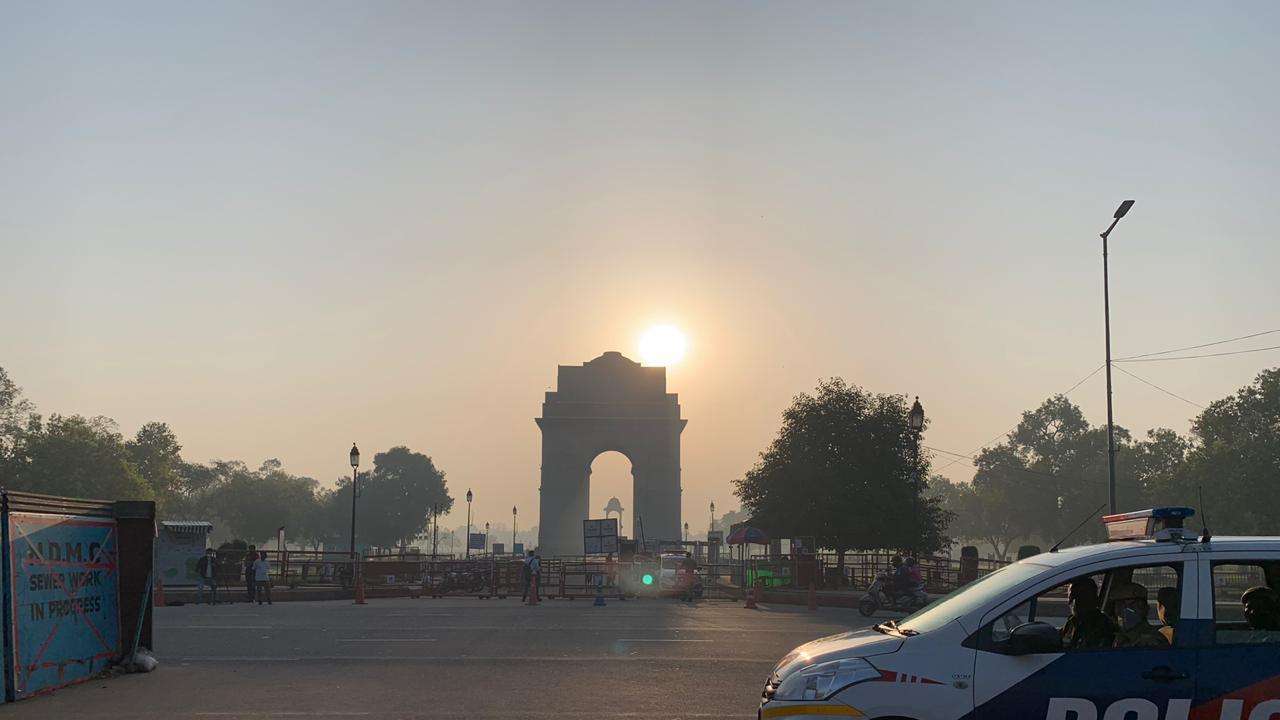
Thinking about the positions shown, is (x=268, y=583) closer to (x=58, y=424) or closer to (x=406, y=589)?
(x=406, y=589)

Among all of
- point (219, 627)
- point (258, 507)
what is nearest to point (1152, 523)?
point (219, 627)

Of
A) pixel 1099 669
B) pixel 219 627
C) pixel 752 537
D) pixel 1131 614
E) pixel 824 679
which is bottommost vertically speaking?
pixel 219 627

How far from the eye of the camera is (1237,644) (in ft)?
21.5

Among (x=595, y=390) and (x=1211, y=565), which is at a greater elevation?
(x=595, y=390)

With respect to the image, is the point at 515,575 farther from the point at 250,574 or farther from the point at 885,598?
the point at 885,598

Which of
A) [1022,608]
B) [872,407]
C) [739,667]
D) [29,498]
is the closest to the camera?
[1022,608]

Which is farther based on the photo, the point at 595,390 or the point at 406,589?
the point at 595,390

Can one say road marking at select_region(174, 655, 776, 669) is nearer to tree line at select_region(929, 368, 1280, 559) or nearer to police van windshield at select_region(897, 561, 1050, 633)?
police van windshield at select_region(897, 561, 1050, 633)

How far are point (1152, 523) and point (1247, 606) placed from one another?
0.70 meters

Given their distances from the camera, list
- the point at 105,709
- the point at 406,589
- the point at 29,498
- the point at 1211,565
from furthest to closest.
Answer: the point at 406,589 < the point at 29,498 < the point at 105,709 < the point at 1211,565

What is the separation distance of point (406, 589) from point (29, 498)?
2529cm

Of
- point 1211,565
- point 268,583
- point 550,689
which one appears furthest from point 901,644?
point 268,583

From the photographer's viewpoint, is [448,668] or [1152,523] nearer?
[1152,523]

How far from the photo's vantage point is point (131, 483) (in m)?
78.8
